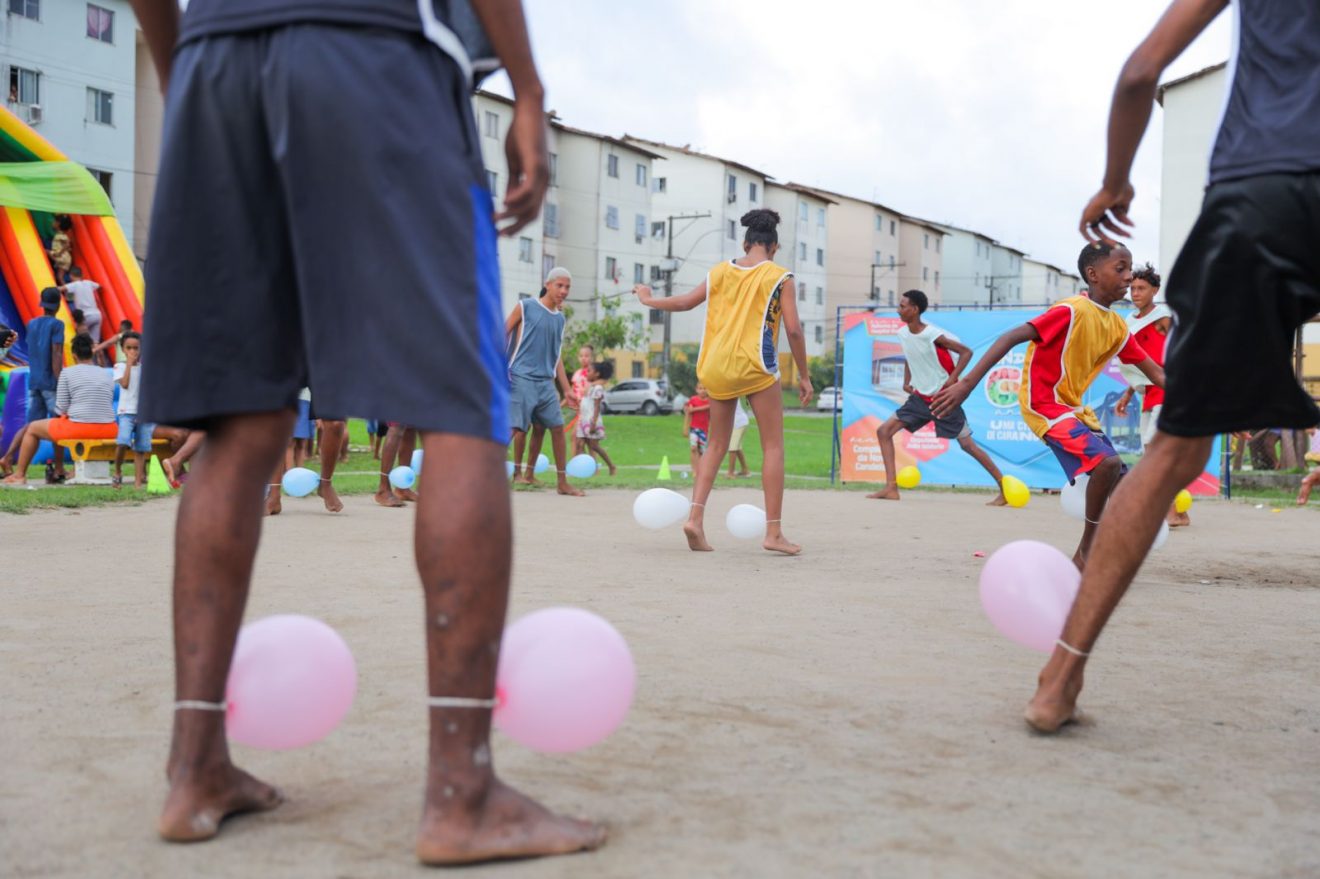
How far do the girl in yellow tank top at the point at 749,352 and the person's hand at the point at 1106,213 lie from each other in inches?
166

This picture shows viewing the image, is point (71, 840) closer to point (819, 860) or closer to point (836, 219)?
point (819, 860)

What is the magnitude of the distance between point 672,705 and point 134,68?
161ft

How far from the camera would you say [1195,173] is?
43.0 meters

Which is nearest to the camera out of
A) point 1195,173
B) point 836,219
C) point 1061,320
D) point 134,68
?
point 1061,320

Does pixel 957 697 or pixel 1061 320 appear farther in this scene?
pixel 1061 320

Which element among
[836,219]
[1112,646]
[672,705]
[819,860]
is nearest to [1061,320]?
[1112,646]

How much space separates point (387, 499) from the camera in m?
10.7

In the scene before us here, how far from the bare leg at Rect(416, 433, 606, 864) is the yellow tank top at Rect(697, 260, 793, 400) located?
5.47m

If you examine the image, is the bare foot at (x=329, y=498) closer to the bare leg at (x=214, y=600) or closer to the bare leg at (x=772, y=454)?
the bare leg at (x=772, y=454)

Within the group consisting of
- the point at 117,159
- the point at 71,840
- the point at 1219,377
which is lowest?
the point at 71,840

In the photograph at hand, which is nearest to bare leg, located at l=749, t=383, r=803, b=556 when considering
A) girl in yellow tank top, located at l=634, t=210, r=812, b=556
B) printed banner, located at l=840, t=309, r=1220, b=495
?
girl in yellow tank top, located at l=634, t=210, r=812, b=556

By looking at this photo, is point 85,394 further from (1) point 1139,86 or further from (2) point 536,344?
(1) point 1139,86

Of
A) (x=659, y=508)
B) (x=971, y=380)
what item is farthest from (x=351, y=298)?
(x=659, y=508)

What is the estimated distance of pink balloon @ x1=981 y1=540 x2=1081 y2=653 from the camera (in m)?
3.33
